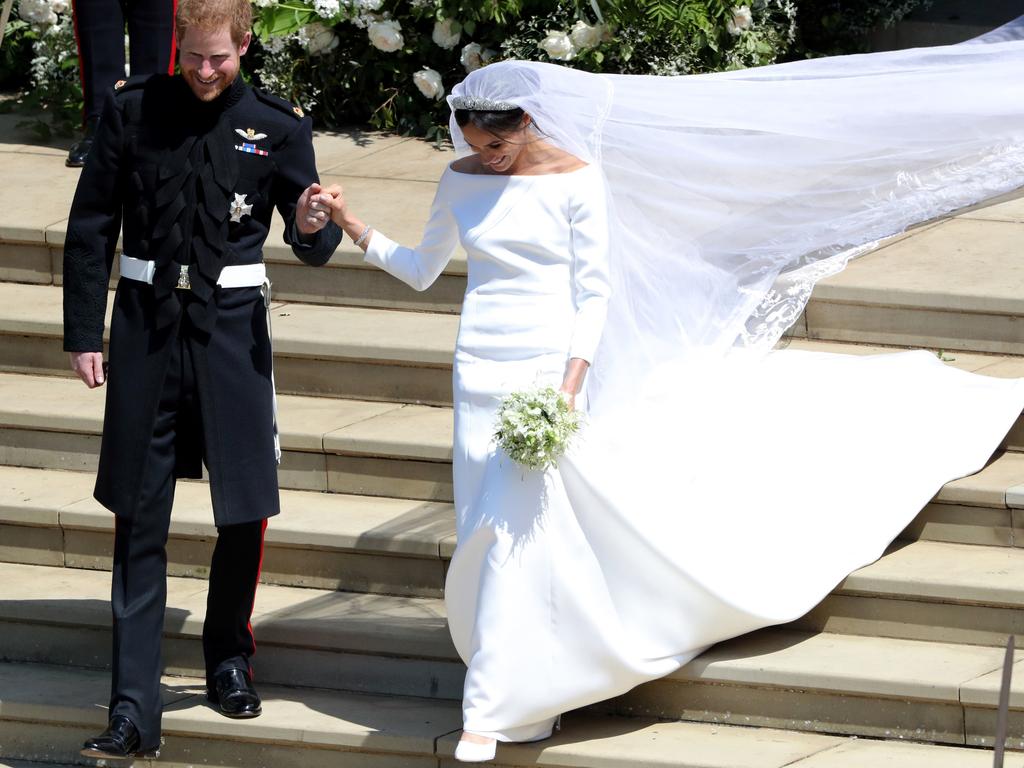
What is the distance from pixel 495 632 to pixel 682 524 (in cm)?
62

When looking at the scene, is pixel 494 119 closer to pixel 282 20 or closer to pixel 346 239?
pixel 346 239

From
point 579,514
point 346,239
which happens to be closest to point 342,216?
point 579,514

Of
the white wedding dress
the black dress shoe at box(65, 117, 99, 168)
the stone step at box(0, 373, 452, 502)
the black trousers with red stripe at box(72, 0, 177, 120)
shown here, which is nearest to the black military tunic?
the white wedding dress

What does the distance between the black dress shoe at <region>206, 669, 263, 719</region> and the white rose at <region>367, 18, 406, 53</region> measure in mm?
3888

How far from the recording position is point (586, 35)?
794cm

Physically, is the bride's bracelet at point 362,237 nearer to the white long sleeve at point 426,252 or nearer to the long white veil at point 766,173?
the white long sleeve at point 426,252

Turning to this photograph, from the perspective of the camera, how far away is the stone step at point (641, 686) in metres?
4.77

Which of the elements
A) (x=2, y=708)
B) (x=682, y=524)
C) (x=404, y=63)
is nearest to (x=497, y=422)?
(x=682, y=524)

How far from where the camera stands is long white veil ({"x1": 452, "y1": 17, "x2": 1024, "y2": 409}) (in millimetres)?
5141

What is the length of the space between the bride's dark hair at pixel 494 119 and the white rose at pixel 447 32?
3660 millimetres

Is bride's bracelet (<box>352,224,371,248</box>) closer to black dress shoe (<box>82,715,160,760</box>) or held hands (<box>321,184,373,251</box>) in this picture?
held hands (<box>321,184,373,251</box>)

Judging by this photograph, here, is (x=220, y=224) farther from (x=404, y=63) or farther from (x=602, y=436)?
(x=404, y=63)

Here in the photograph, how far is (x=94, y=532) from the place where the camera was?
5.76m

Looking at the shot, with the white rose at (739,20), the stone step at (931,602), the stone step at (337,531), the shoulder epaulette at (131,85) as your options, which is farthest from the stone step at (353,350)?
the white rose at (739,20)
